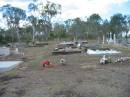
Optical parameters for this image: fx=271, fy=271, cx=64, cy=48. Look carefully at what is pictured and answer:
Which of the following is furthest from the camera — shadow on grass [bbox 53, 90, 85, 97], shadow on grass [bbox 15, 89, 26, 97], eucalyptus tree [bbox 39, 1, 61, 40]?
eucalyptus tree [bbox 39, 1, 61, 40]

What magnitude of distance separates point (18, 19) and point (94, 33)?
18157mm

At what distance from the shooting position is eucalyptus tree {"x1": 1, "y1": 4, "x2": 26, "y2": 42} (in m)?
63.4

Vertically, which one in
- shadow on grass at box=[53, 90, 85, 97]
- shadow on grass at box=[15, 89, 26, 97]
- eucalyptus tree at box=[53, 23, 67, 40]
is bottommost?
shadow on grass at box=[15, 89, 26, 97]

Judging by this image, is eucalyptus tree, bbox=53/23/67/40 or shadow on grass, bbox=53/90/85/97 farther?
eucalyptus tree, bbox=53/23/67/40

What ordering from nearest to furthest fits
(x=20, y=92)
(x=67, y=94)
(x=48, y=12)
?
(x=67, y=94), (x=20, y=92), (x=48, y=12)

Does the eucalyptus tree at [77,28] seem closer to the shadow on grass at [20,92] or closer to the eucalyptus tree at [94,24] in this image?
the eucalyptus tree at [94,24]

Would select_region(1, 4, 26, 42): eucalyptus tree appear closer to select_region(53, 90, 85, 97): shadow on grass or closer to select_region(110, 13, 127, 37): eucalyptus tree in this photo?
select_region(110, 13, 127, 37): eucalyptus tree

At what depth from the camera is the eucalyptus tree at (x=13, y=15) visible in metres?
63.4

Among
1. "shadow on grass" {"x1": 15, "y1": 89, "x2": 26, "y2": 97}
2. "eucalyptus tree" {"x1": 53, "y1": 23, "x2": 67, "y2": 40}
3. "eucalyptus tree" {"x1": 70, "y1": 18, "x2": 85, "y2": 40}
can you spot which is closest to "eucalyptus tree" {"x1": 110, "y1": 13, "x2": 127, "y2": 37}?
"eucalyptus tree" {"x1": 70, "y1": 18, "x2": 85, "y2": 40}

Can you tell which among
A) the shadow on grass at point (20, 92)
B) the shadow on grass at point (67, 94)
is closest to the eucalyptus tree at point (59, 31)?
the shadow on grass at point (20, 92)

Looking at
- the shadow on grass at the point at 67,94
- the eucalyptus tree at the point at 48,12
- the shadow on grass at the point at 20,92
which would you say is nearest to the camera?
the shadow on grass at the point at 67,94

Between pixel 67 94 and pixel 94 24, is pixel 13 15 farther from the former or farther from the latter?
pixel 67 94

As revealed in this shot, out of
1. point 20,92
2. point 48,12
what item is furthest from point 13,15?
point 20,92

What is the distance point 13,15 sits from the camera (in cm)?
6400
